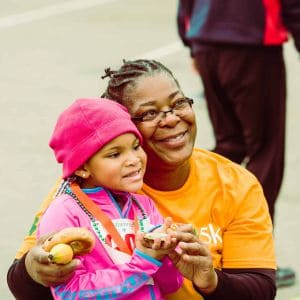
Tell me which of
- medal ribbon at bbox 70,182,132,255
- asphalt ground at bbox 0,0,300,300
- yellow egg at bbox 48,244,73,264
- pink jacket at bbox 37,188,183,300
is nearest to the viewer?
yellow egg at bbox 48,244,73,264

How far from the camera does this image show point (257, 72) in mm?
4879

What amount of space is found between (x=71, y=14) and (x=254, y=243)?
9.69 meters

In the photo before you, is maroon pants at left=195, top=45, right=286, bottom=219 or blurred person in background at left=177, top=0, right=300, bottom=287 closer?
blurred person in background at left=177, top=0, right=300, bottom=287

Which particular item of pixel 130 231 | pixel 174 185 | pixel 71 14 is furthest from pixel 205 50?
pixel 71 14

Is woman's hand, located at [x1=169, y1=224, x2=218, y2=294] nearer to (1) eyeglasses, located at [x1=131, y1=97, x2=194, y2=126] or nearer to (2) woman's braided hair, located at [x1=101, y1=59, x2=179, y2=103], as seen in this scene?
(1) eyeglasses, located at [x1=131, y1=97, x2=194, y2=126]

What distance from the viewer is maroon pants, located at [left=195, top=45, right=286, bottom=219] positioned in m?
4.87

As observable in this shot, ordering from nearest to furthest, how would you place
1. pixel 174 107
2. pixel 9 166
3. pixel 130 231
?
pixel 130 231, pixel 174 107, pixel 9 166

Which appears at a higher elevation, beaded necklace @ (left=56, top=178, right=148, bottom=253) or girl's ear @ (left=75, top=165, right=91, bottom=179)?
girl's ear @ (left=75, top=165, right=91, bottom=179)

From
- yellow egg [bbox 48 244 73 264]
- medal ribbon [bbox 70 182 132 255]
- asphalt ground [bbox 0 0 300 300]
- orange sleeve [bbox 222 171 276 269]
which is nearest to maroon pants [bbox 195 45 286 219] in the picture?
asphalt ground [bbox 0 0 300 300]

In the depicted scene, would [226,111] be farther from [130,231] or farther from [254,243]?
[130,231]

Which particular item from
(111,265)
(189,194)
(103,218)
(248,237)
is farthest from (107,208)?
(248,237)

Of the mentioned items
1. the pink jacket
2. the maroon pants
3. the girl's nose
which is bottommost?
the maroon pants

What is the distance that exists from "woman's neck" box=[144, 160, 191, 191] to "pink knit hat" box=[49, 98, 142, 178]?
→ 27 centimetres

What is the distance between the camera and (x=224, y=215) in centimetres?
303
